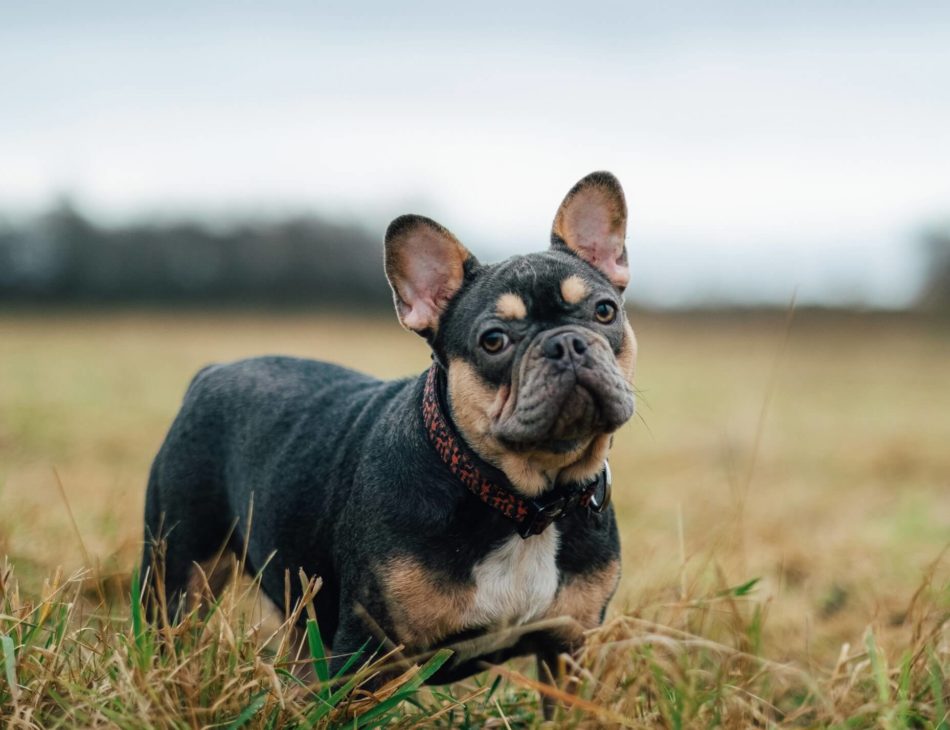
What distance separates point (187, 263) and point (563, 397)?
4531 cm

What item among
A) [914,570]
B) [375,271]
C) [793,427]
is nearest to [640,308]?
[375,271]

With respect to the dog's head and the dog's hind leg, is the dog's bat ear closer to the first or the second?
the dog's head

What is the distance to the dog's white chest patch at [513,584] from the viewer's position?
3324 mm

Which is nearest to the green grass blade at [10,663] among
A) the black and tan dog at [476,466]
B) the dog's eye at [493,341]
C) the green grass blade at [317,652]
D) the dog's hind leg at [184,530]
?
the black and tan dog at [476,466]

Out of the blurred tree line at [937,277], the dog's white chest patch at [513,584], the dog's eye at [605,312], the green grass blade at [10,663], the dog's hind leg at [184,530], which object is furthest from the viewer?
the blurred tree line at [937,277]

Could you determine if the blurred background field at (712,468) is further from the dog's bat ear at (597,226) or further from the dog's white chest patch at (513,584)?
the dog's bat ear at (597,226)

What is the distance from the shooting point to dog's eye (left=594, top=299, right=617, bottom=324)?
11.8 ft

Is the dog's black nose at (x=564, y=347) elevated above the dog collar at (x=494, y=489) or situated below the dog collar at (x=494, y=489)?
above

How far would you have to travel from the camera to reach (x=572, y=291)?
357 centimetres

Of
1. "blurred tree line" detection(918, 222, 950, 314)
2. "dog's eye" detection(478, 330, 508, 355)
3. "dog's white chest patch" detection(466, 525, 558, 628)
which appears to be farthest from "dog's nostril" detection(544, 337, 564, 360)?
"blurred tree line" detection(918, 222, 950, 314)

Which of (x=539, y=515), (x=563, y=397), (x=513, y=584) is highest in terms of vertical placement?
(x=563, y=397)

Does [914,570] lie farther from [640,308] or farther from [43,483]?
[640,308]

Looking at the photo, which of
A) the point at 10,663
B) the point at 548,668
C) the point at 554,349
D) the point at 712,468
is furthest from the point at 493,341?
the point at 712,468

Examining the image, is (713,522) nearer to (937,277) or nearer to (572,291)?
(572,291)
